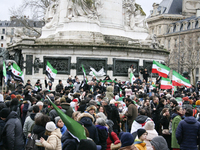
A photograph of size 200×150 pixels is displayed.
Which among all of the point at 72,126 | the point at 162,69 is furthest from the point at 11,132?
the point at 162,69

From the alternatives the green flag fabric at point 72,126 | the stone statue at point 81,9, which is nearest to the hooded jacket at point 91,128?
the green flag fabric at point 72,126

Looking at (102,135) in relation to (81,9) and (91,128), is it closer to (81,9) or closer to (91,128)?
(91,128)

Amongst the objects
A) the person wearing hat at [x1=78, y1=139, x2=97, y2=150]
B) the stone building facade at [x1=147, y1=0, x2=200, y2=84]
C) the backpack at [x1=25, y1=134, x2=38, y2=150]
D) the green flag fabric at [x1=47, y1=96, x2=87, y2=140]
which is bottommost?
the backpack at [x1=25, y1=134, x2=38, y2=150]

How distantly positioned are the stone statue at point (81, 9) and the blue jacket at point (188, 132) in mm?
14293

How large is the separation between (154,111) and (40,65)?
11426 millimetres

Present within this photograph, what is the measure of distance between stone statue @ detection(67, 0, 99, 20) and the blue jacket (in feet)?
46.9

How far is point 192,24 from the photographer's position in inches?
2388

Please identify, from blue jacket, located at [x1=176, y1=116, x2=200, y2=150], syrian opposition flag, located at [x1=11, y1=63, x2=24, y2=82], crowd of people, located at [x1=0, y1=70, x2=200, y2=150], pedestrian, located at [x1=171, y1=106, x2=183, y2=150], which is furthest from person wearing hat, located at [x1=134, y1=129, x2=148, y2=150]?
syrian opposition flag, located at [x1=11, y1=63, x2=24, y2=82]

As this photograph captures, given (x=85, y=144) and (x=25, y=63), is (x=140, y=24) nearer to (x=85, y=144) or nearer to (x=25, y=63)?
(x=25, y=63)

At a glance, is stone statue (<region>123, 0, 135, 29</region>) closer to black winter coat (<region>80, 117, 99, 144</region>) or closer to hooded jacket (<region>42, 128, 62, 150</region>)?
black winter coat (<region>80, 117, 99, 144</region>)

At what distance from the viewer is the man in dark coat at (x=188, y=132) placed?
6.90 m

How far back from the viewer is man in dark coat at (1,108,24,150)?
6.32 meters

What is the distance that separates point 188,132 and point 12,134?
142 inches

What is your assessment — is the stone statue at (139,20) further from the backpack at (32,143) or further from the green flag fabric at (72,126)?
the green flag fabric at (72,126)
